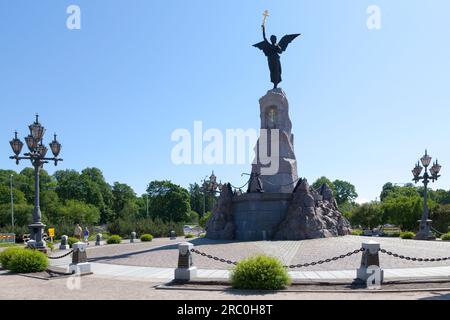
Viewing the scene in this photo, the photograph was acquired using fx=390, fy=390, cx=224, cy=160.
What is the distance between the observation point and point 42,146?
20.0m

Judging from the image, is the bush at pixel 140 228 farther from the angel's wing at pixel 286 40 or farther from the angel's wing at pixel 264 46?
the angel's wing at pixel 286 40

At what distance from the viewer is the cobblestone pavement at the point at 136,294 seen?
9172mm

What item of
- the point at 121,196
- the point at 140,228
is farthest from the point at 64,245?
the point at 121,196

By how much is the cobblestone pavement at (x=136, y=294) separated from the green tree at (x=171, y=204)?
6811 cm

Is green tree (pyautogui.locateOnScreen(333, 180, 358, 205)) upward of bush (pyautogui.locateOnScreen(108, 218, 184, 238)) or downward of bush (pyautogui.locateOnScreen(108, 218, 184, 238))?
upward

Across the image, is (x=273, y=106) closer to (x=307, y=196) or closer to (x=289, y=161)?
(x=289, y=161)

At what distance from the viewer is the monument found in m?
23.8

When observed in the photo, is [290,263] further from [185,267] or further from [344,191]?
[344,191]

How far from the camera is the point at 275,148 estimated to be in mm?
27891

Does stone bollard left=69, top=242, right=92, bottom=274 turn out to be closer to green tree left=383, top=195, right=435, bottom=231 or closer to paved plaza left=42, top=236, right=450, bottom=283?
paved plaza left=42, top=236, right=450, bottom=283

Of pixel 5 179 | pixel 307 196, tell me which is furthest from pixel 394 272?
pixel 5 179

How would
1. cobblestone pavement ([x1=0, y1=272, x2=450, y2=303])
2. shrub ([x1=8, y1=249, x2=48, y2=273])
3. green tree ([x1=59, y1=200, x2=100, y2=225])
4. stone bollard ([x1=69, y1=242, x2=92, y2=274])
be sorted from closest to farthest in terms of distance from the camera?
cobblestone pavement ([x1=0, y1=272, x2=450, y2=303])
stone bollard ([x1=69, y1=242, x2=92, y2=274])
shrub ([x1=8, y1=249, x2=48, y2=273])
green tree ([x1=59, y1=200, x2=100, y2=225])

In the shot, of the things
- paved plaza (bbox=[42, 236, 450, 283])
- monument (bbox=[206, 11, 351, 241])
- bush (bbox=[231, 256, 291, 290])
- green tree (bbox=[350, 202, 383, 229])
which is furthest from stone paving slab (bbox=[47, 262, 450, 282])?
green tree (bbox=[350, 202, 383, 229])

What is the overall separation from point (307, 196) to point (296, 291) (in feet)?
49.3
